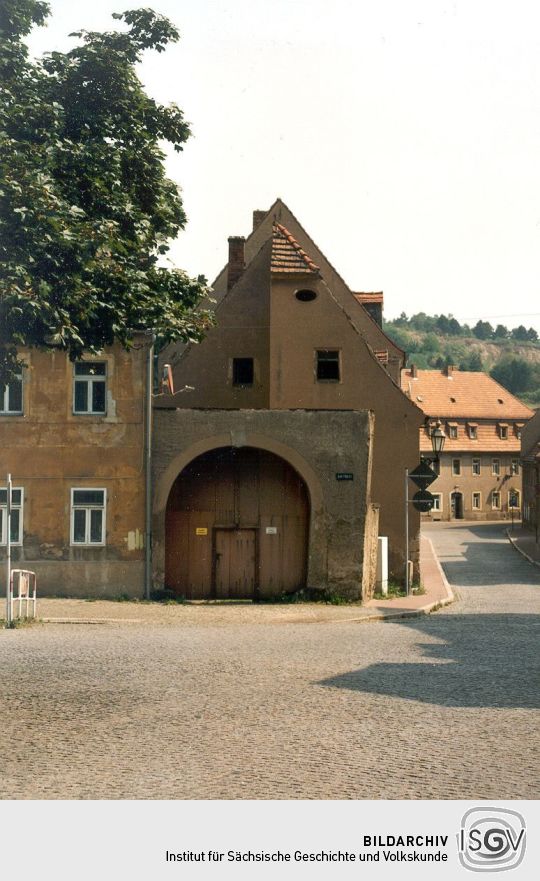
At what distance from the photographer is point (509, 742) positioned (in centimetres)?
1011

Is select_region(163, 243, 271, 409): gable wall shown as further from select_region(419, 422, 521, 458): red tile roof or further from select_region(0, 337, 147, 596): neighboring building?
select_region(419, 422, 521, 458): red tile roof

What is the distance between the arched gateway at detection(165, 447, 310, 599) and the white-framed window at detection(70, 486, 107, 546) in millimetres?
2047

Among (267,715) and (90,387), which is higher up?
(90,387)

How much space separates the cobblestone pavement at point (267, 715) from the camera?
8.52 meters

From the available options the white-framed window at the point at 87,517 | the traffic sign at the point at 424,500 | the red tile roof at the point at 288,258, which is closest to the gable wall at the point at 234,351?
the red tile roof at the point at 288,258

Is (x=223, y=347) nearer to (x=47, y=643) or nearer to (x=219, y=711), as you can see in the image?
(x=47, y=643)

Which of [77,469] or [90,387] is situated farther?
[90,387]

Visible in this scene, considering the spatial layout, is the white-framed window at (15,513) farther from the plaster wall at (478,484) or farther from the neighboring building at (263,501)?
the plaster wall at (478,484)

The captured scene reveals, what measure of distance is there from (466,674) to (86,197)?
40.3ft

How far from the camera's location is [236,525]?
28.7 metres

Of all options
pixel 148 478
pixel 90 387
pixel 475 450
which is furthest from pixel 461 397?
pixel 90 387

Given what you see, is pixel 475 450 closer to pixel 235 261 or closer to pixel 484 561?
pixel 484 561

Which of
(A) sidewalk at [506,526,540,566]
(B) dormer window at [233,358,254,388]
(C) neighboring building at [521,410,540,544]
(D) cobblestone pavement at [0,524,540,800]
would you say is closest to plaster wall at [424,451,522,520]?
(C) neighboring building at [521,410,540,544]
